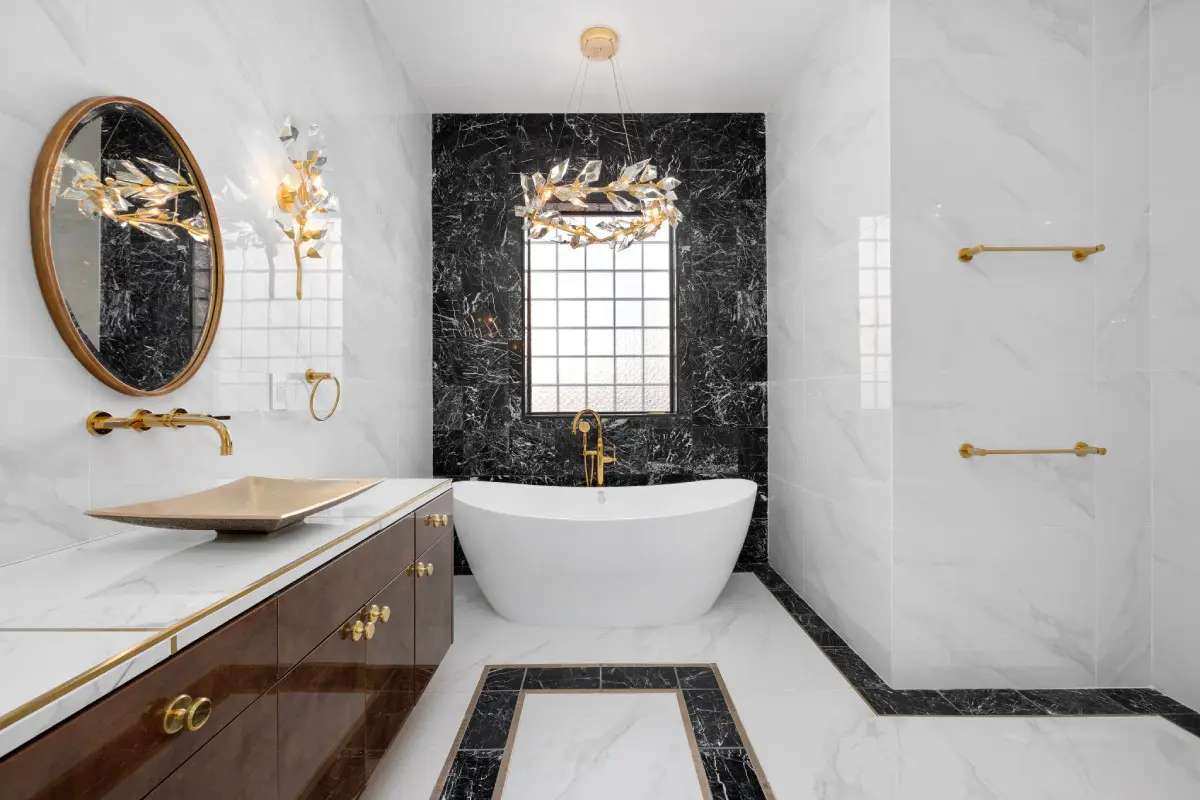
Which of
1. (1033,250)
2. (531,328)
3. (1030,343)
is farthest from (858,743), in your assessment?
(531,328)

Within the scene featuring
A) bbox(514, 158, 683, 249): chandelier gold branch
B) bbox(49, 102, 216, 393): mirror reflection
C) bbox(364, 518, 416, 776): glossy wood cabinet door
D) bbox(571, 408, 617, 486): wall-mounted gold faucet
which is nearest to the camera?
bbox(49, 102, 216, 393): mirror reflection

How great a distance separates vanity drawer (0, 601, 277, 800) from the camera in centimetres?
61

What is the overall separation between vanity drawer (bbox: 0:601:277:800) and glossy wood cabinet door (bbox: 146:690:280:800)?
0.02 meters

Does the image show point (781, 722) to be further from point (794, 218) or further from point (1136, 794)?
point (794, 218)

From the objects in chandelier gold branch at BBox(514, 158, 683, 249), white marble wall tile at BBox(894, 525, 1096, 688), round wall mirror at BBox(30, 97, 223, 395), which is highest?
chandelier gold branch at BBox(514, 158, 683, 249)

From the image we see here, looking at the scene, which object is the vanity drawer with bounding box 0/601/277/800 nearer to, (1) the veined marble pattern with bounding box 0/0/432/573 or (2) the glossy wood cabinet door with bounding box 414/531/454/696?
(1) the veined marble pattern with bounding box 0/0/432/573

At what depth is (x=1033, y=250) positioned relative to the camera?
2166mm

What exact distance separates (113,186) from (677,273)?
9.55ft

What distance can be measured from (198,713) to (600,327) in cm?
322

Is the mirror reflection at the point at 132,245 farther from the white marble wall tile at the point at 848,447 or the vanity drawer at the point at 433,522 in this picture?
the white marble wall tile at the point at 848,447

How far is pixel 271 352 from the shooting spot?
6.26 feet

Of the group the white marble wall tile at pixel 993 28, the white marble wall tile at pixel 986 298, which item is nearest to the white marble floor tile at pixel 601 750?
the white marble wall tile at pixel 986 298

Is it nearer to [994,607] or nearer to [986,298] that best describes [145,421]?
[986,298]

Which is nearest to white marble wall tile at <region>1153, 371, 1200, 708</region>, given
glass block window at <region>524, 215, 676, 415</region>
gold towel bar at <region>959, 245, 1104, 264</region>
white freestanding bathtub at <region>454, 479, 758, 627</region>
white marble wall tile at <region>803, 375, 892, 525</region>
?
gold towel bar at <region>959, 245, 1104, 264</region>
